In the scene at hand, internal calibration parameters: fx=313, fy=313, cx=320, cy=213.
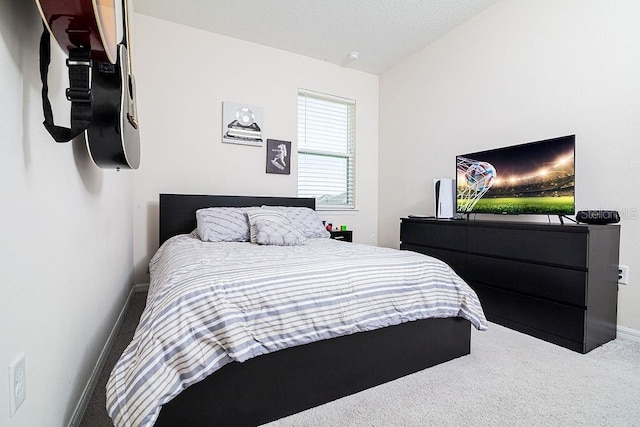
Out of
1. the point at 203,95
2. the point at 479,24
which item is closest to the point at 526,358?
the point at 479,24

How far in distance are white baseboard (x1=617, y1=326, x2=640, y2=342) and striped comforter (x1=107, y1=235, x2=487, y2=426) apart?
A: 3.89 feet

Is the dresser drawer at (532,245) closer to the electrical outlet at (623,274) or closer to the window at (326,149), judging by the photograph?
the electrical outlet at (623,274)

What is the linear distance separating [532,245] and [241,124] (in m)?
2.95

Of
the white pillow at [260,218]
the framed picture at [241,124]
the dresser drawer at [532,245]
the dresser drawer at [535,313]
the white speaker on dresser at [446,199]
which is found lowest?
the dresser drawer at [535,313]

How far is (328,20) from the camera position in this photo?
3104mm

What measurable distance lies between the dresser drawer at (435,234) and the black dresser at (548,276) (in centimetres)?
4

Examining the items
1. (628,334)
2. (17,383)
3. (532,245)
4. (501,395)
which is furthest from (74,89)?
(628,334)

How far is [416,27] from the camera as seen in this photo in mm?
3211

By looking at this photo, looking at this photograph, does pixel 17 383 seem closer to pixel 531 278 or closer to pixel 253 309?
pixel 253 309

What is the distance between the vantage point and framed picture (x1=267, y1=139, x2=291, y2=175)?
364 centimetres

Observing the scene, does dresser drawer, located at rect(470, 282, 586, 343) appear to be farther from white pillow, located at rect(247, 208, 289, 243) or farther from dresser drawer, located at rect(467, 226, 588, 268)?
white pillow, located at rect(247, 208, 289, 243)

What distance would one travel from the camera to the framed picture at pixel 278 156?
3641 mm

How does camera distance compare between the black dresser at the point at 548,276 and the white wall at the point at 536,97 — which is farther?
the white wall at the point at 536,97

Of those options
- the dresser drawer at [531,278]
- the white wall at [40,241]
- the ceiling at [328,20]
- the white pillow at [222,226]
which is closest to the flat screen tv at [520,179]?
the dresser drawer at [531,278]
